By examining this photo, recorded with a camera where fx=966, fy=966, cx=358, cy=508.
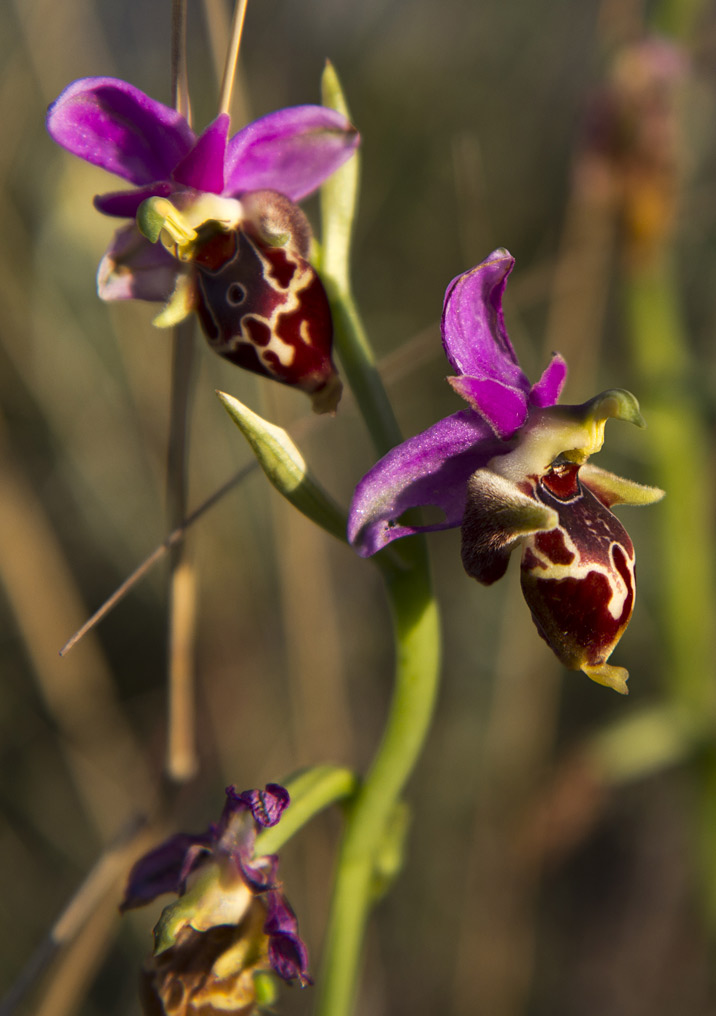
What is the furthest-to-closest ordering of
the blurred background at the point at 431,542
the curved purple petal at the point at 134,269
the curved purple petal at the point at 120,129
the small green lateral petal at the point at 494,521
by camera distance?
1. the blurred background at the point at 431,542
2. the curved purple petal at the point at 134,269
3. the curved purple petal at the point at 120,129
4. the small green lateral petal at the point at 494,521

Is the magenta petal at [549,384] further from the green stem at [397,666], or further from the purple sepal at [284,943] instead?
the purple sepal at [284,943]

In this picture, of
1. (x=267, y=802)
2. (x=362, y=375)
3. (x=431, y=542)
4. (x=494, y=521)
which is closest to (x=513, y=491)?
(x=494, y=521)

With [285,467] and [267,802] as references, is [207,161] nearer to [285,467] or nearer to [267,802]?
[285,467]

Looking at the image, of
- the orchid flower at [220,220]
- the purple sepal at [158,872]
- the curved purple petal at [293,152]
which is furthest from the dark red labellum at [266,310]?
the purple sepal at [158,872]

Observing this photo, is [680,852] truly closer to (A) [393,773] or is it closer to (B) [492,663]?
(B) [492,663]

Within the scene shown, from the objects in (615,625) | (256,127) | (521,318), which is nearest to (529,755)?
(521,318)
